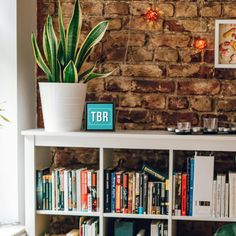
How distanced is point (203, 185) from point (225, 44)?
895mm

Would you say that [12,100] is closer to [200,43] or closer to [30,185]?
[30,185]

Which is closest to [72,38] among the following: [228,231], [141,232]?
[141,232]

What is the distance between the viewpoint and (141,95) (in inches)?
119

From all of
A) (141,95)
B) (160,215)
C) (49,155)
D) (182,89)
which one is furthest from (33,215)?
(182,89)

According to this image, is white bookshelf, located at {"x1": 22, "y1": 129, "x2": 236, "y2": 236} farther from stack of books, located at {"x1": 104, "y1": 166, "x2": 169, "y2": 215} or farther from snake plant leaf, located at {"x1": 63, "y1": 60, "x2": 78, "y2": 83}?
snake plant leaf, located at {"x1": 63, "y1": 60, "x2": 78, "y2": 83}

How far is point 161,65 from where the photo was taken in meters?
3.00

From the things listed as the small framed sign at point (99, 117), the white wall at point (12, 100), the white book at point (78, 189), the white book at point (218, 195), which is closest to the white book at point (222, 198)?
the white book at point (218, 195)

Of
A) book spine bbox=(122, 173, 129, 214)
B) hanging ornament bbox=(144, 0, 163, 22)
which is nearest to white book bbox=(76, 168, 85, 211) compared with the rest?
book spine bbox=(122, 173, 129, 214)

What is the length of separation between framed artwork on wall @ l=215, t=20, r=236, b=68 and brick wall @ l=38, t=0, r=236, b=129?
0.04 meters

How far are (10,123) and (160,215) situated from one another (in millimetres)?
1030

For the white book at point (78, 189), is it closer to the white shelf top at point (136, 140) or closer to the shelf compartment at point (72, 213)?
the shelf compartment at point (72, 213)

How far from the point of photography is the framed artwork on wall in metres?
2.92

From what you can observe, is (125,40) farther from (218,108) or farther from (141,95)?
(218,108)

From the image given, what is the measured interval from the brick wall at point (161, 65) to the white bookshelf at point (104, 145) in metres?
0.37
